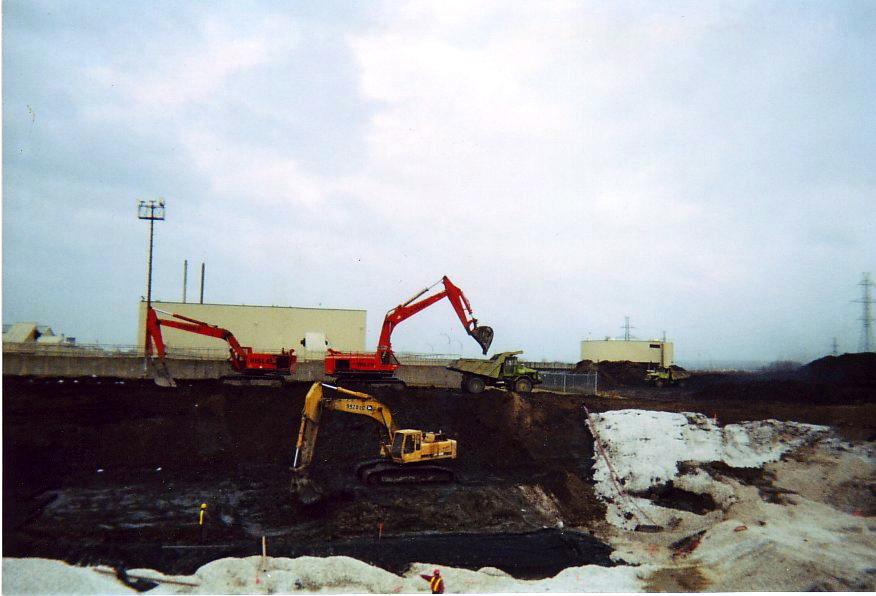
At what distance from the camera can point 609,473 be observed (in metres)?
17.4

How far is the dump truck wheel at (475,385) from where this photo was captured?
24.5 m

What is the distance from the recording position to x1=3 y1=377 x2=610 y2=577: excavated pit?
→ 11625mm

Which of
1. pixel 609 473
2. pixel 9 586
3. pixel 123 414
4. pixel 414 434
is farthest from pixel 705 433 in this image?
pixel 123 414

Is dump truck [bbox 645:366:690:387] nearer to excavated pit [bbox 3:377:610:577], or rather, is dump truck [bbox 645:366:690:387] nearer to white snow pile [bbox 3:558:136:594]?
excavated pit [bbox 3:377:610:577]

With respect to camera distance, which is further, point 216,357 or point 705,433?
point 216,357

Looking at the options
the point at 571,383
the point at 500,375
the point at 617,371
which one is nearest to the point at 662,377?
the point at 617,371

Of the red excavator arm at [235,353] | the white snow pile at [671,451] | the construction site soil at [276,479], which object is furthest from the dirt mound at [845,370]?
the red excavator arm at [235,353]

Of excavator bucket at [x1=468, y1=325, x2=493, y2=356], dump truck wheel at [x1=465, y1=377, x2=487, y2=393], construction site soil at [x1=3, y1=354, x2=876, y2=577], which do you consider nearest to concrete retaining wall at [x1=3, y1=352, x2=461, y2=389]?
construction site soil at [x1=3, y1=354, x2=876, y2=577]

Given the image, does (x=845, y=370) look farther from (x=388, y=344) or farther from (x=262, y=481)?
(x=262, y=481)

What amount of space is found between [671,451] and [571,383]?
11.4 metres

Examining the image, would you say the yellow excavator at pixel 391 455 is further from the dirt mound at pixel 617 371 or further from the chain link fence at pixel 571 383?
the dirt mound at pixel 617 371

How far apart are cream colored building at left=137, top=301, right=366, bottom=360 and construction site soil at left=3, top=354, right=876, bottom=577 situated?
181 inches

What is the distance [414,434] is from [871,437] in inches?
589

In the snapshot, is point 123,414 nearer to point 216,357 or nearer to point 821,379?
point 216,357
